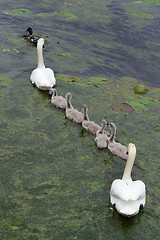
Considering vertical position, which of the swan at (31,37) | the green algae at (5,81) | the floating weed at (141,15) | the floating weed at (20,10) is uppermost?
the floating weed at (141,15)

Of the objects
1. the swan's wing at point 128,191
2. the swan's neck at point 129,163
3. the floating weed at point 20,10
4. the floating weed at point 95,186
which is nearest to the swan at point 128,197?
the swan's wing at point 128,191

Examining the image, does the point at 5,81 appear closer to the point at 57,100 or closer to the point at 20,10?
the point at 57,100

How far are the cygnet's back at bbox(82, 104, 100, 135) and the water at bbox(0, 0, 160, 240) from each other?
141mm

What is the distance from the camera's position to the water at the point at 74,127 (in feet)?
17.3

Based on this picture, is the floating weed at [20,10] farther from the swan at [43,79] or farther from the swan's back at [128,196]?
the swan's back at [128,196]

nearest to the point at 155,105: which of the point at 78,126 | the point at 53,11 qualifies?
the point at 78,126

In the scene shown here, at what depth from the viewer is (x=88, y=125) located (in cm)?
738

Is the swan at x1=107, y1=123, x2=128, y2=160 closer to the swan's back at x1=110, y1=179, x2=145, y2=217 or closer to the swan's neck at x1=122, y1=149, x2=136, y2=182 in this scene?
the swan's neck at x1=122, y1=149, x2=136, y2=182

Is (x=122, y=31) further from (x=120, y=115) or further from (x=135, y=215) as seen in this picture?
(x=135, y=215)

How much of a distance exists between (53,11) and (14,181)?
944cm

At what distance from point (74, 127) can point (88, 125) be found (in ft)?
1.05

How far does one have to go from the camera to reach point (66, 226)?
16.9ft

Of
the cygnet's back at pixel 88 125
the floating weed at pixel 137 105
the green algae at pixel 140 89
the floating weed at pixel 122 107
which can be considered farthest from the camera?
the green algae at pixel 140 89

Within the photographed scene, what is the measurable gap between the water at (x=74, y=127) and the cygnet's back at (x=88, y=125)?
14 cm
